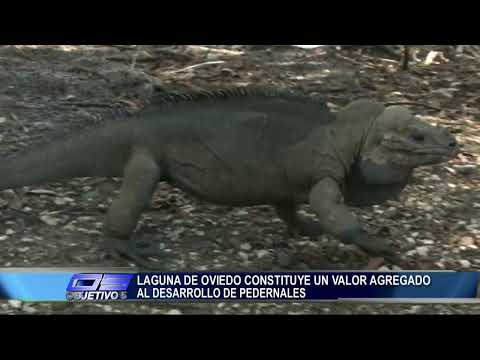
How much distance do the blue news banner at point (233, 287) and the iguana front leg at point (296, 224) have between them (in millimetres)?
1013

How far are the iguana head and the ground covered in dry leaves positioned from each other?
807 millimetres

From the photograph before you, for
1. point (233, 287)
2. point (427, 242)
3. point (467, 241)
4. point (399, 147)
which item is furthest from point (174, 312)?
point (467, 241)

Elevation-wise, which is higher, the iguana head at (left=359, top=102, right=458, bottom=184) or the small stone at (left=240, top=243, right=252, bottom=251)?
the iguana head at (left=359, top=102, right=458, bottom=184)

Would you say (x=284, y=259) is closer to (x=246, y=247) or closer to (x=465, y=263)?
(x=246, y=247)

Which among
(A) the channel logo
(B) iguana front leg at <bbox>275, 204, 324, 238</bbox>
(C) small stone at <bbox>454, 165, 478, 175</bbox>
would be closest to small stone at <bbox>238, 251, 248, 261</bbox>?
(B) iguana front leg at <bbox>275, 204, 324, 238</bbox>

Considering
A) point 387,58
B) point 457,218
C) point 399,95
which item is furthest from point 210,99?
point 387,58

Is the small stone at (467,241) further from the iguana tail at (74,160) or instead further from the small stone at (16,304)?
the small stone at (16,304)

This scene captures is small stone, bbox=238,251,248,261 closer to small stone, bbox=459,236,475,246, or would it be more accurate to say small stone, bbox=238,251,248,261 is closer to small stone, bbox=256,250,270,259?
small stone, bbox=256,250,270,259

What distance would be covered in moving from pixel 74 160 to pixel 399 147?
2.51 metres

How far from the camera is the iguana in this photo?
20.8 ft

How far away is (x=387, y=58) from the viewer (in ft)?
33.4

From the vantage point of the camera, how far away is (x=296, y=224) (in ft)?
23.7

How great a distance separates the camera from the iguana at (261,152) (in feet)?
20.8

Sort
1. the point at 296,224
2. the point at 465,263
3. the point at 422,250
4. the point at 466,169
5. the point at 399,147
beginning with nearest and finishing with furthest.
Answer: the point at 399,147 → the point at 465,263 → the point at 422,250 → the point at 296,224 → the point at 466,169
